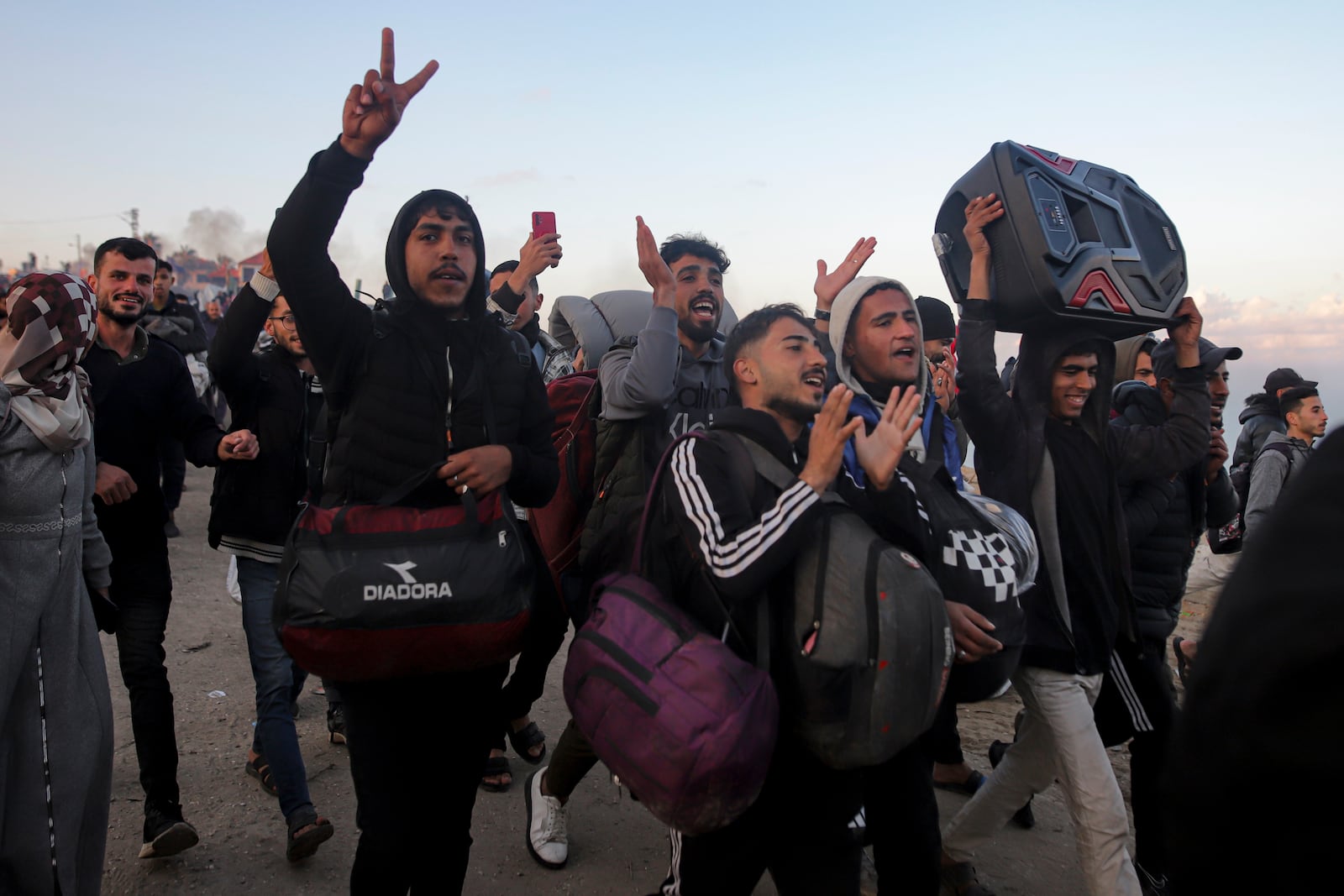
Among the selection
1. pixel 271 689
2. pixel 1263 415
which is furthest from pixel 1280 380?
pixel 271 689

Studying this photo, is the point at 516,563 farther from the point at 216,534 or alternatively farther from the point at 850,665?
the point at 216,534

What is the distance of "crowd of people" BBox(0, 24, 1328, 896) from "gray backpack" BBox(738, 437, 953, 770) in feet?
0.26

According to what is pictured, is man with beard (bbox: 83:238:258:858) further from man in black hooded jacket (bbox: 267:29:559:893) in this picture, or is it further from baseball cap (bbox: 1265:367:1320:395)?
baseball cap (bbox: 1265:367:1320:395)

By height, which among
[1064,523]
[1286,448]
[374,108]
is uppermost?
[374,108]

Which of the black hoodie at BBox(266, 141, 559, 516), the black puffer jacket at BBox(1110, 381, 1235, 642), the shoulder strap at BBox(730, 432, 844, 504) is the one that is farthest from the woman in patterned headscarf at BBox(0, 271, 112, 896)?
the black puffer jacket at BBox(1110, 381, 1235, 642)

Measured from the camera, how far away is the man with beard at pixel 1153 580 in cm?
356

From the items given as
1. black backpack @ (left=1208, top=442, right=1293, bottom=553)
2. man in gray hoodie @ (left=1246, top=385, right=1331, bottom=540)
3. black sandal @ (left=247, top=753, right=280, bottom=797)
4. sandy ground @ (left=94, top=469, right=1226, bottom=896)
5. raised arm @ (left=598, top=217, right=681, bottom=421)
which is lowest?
sandy ground @ (left=94, top=469, right=1226, bottom=896)

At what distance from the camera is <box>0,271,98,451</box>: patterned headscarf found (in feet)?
9.06

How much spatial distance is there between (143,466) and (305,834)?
1613mm

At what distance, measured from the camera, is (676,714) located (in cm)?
210

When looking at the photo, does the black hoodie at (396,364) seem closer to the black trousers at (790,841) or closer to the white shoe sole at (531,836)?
the black trousers at (790,841)

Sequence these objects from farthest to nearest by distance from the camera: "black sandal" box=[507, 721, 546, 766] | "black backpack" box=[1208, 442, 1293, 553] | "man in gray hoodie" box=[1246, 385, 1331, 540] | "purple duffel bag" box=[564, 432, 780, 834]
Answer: "black backpack" box=[1208, 442, 1293, 553] → "man in gray hoodie" box=[1246, 385, 1331, 540] → "black sandal" box=[507, 721, 546, 766] → "purple duffel bag" box=[564, 432, 780, 834]

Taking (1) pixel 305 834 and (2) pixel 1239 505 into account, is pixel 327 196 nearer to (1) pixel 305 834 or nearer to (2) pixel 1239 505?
(1) pixel 305 834

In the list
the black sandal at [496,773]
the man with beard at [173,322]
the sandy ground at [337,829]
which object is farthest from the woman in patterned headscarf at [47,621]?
the man with beard at [173,322]
